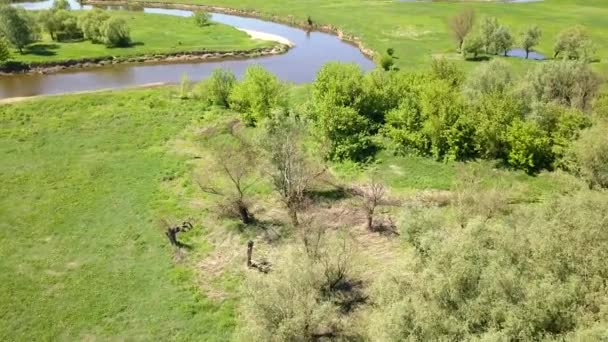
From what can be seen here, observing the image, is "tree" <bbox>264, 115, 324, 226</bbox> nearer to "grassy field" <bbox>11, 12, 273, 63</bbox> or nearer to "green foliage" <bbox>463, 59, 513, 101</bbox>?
"green foliage" <bbox>463, 59, 513, 101</bbox>

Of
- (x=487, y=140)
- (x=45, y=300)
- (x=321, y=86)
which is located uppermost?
(x=321, y=86)

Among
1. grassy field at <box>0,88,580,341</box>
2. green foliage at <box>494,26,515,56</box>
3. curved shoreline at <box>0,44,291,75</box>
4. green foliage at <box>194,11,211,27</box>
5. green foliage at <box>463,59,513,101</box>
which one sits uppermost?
green foliage at <box>194,11,211,27</box>

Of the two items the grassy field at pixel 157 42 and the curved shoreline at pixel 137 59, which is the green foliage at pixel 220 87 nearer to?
the curved shoreline at pixel 137 59

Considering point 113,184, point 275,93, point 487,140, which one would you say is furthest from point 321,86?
point 113,184

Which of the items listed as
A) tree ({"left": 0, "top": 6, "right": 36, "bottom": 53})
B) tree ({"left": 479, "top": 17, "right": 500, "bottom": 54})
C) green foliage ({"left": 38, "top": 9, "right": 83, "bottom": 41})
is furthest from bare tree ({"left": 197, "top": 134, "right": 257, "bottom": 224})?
green foliage ({"left": 38, "top": 9, "right": 83, "bottom": 41})

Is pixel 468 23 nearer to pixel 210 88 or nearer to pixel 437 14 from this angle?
pixel 437 14

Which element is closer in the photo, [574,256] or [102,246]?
[574,256]

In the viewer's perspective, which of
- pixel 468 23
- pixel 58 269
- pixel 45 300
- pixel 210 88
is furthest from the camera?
pixel 468 23

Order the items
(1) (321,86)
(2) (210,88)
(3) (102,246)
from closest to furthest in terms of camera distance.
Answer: (3) (102,246) < (1) (321,86) < (2) (210,88)

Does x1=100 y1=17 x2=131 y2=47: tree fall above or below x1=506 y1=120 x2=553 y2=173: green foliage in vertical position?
above
